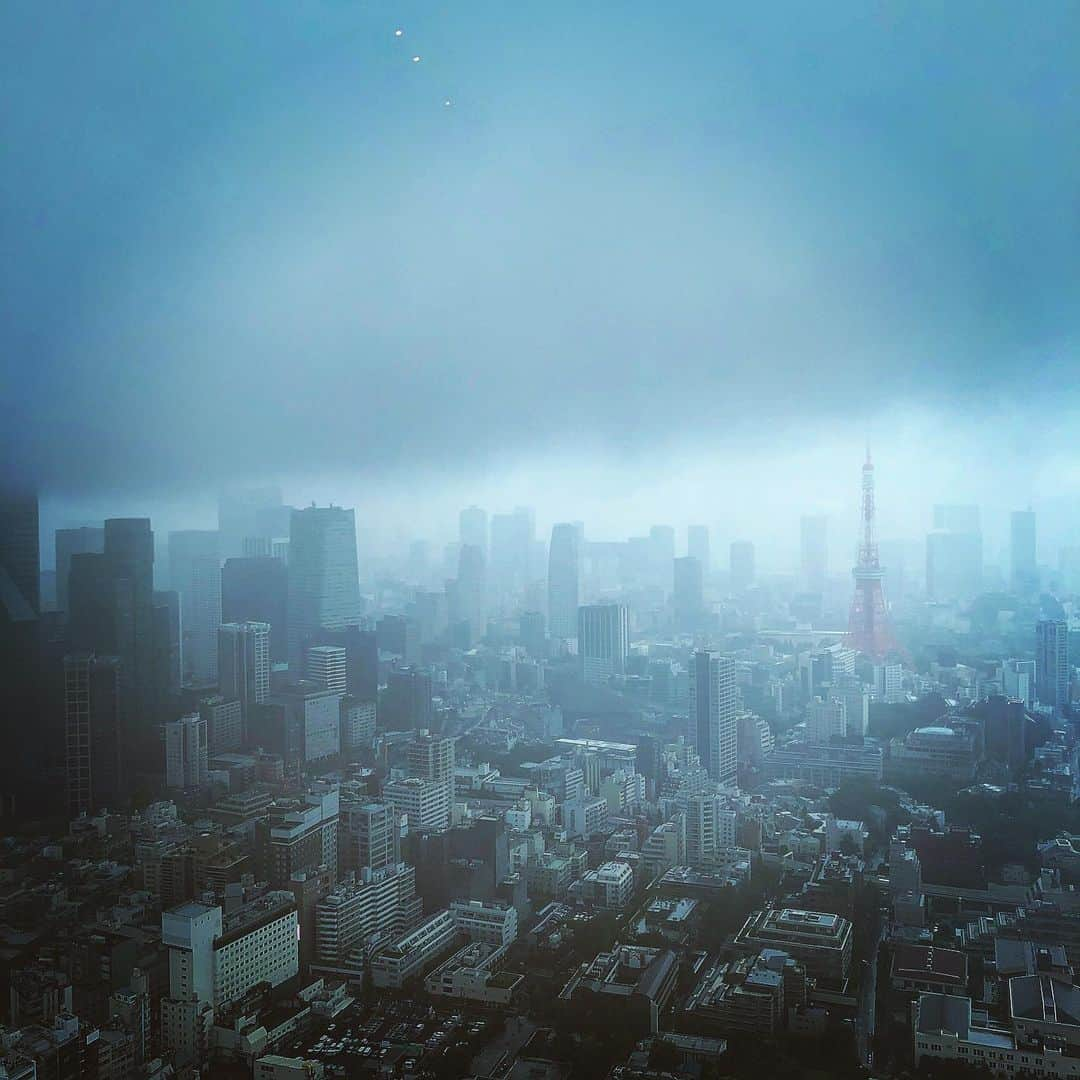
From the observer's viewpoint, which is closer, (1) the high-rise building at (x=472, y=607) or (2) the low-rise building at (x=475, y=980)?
(2) the low-rise building at (x=475, y=980)

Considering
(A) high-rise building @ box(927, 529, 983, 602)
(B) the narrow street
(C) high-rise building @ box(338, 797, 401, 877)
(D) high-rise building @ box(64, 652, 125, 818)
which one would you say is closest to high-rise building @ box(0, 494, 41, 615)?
(D) high-rise building @ box(64, 652, 125, 818)

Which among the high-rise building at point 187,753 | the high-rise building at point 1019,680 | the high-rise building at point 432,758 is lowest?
the high-rise building at point 432,758

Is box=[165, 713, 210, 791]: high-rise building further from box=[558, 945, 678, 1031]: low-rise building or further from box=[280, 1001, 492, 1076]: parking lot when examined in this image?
box=[558, 945, 678, 1031]: low-rise building

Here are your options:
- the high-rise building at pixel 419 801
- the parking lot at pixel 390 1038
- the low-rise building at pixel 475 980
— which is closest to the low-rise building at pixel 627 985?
the low-rise building at pixel 475 980

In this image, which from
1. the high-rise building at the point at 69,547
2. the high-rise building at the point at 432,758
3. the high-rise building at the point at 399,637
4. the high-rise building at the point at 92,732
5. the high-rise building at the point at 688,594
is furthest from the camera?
the high-rise building at the point at 399,637

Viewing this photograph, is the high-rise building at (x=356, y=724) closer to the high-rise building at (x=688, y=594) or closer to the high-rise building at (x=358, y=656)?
the high-rise building at (x=358, y=656)
